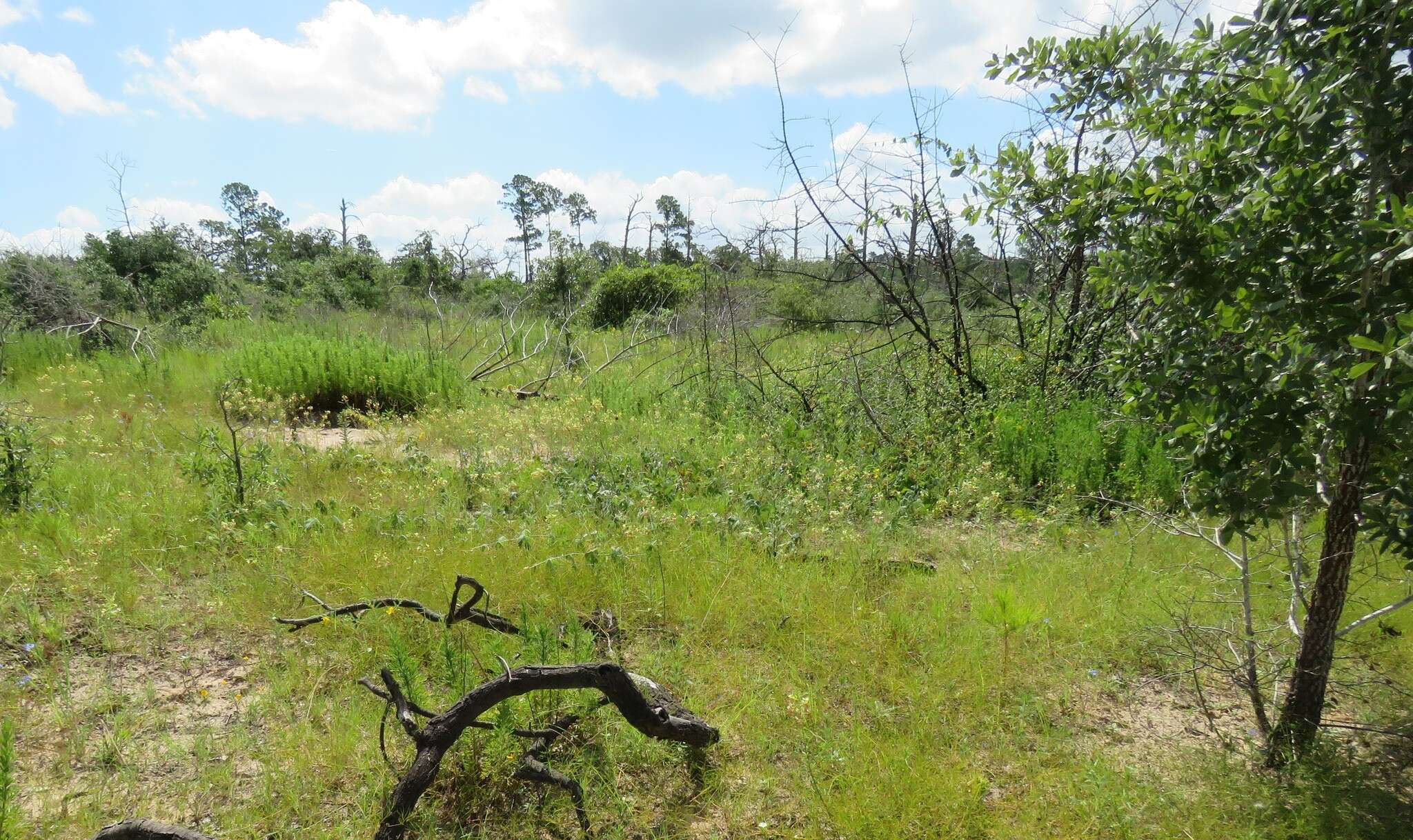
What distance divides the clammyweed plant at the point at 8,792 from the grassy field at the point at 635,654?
1.6 inches

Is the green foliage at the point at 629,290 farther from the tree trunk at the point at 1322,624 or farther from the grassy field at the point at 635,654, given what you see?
the tree trunk at the point at 1322,624

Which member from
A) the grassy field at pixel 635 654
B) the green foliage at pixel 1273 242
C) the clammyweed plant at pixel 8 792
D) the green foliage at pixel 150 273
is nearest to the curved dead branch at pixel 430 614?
the grassy field at pixel 635 654

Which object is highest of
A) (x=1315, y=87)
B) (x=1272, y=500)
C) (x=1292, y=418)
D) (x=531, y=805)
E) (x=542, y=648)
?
(x=1315, y=87)

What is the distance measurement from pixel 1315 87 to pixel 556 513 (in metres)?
3.35

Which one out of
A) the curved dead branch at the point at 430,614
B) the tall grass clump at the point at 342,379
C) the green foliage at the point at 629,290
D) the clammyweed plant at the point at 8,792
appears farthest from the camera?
the green foliage at the point at 629,290

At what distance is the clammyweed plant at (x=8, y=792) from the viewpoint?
165cm

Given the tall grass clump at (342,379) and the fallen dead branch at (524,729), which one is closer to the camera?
the fallen dead branch at (524,729)

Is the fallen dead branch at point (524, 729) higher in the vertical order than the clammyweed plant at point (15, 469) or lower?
lower

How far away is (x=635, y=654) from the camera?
2936 millimetres

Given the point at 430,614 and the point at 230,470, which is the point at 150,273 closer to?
the point at 230,470

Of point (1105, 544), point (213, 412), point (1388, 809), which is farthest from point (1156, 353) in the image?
point (213, 412)

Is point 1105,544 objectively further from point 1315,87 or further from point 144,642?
point 144,642

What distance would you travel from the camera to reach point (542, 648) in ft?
7.84

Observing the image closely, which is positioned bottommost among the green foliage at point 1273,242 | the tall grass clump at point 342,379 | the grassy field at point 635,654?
the grassy field at point 635,654
